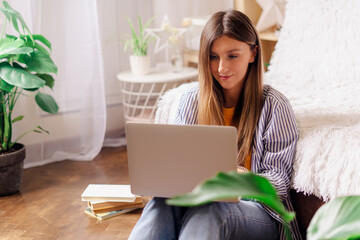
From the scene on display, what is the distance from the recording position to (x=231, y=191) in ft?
1.82

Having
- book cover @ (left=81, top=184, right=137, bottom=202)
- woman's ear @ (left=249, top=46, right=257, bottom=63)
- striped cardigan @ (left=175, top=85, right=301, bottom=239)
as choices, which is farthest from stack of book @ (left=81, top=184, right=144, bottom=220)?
woman's ear @ (left=249, top=46, right=257, bottom=63)

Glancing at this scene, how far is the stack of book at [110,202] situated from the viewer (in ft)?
6.48

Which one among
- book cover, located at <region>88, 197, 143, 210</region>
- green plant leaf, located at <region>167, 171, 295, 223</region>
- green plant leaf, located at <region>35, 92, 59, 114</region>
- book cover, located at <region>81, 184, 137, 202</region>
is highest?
green plant leaf, located at <region>167, 171, 295, 223</region>

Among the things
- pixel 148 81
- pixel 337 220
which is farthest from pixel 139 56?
pixel 337 220

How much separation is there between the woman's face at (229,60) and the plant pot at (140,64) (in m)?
1.27

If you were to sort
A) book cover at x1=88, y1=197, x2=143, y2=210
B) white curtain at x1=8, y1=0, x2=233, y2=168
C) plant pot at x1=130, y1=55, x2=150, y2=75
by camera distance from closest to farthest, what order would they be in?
1. book cover at x1=88, y1=197, x2=143, y2=210
2. white curtain at x1=8, y1=0, x2=233, y2=168
3. plant pot at x1=130, y1=55, x2=150, y2=75

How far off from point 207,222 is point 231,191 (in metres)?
0.66

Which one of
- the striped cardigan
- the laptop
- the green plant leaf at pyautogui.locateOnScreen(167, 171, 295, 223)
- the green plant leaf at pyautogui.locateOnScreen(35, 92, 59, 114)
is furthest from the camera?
the green plant leaf at pyautogui.locateOnScreen(35, 92, 59, 114)

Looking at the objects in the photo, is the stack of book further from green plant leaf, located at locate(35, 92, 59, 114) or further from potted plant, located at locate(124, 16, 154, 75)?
potted plant, located at locate(124, 16, 154, 75)

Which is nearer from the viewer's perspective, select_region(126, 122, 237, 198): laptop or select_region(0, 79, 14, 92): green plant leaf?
select_region(126, 122, 237, 198): laptop

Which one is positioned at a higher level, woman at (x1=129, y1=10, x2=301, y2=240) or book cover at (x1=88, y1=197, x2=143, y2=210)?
woman at (x1=129, y1=10, x2=301, y2=240)

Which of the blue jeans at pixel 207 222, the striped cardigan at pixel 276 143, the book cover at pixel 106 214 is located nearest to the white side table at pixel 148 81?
the book cover at pixel 106 214

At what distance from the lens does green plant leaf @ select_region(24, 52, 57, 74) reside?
7.00 feet

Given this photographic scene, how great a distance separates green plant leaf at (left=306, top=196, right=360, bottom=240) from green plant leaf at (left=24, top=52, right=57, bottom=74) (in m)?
1.75
